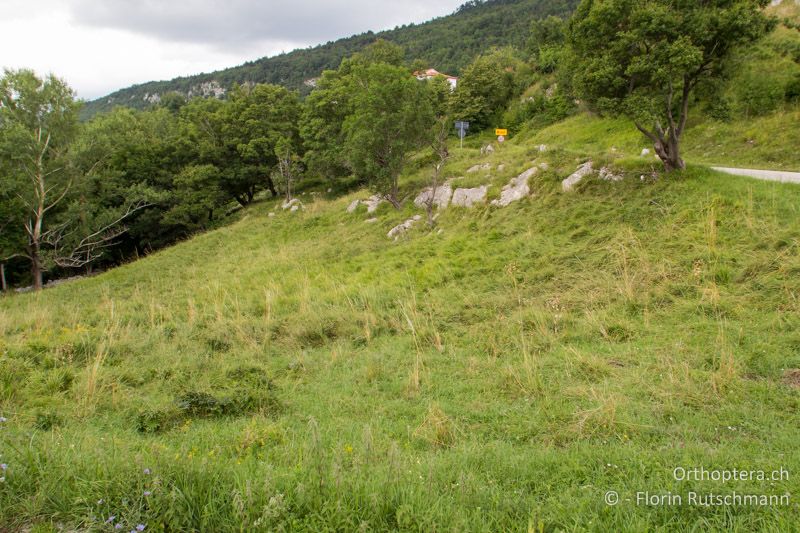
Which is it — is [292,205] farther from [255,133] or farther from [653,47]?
[653,47]

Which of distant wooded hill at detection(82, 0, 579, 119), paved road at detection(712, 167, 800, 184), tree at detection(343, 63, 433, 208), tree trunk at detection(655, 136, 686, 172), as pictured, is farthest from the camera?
distant wooded hill at detection(82, 0, 579, 119)

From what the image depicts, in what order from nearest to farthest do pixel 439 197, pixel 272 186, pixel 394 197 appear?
1. pixel 439 197
2. pixel 394 197
3. pixel 272 186

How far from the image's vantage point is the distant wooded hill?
91312 mm

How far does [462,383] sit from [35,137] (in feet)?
71.1

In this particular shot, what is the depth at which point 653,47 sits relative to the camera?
32.4 feet

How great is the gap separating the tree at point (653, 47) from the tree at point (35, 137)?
68.0 ft

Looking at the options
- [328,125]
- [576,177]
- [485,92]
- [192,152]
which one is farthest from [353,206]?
[485,92]

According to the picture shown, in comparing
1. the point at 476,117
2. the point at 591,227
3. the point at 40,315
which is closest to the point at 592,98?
the point at 591,227

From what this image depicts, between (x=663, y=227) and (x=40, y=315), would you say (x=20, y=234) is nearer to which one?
(x=40, y=315)

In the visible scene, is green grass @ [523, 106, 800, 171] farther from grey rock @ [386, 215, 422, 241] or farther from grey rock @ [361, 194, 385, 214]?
grey rock @ [361, 194, 385, 214]

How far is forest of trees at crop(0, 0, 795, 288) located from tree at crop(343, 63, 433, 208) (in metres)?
0.06

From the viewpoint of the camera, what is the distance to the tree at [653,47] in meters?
9.41

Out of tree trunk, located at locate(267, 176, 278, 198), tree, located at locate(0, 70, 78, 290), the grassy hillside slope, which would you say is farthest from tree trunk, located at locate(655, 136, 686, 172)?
tree trunk, located at locate(267, 176, 278, 198)

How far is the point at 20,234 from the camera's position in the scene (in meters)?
21.3
